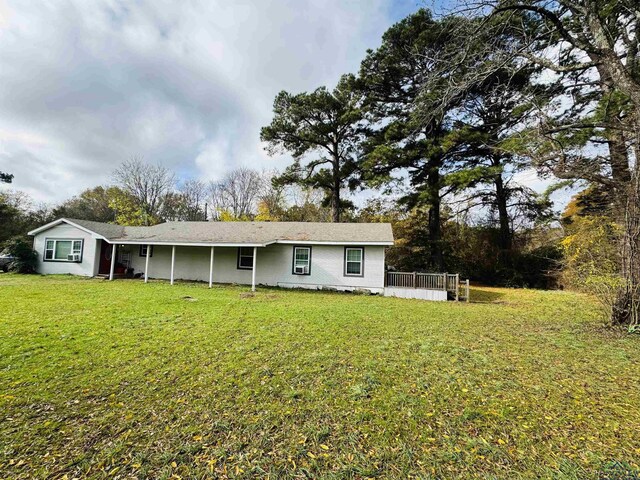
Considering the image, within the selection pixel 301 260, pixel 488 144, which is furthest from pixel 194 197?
pixel 488 144

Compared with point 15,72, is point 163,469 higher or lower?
lower

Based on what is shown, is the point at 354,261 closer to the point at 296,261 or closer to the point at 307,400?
the point at 296,261

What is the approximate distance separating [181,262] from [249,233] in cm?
439

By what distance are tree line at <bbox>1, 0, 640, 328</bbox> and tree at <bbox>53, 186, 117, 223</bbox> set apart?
24564 mm

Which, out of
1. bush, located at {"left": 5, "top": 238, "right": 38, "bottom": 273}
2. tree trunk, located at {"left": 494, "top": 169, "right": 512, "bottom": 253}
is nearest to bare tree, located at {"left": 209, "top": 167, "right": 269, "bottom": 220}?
bush, located at {"left": 5, "top": 238, "right": 38, "bottom": 273}

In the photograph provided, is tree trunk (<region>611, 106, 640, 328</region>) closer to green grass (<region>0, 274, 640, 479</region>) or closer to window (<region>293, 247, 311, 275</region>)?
green grass (<region>0, 274, 640, 479</region>)

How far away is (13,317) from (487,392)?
9.65 m

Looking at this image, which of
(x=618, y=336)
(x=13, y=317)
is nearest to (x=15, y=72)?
(x=13, y=317)

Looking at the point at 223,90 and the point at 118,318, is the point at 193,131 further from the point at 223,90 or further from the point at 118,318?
the point at 118,318

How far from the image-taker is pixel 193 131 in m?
18.4

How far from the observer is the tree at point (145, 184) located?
3188cm

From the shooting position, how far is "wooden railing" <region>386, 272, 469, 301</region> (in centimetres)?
1237

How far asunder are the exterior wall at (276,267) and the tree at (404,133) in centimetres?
671

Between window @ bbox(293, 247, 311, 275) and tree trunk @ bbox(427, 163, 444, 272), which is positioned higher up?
tree trunk @ bbox(427, 163, 444, 272)
